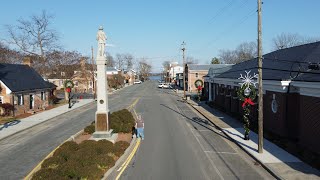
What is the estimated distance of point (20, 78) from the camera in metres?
42.7

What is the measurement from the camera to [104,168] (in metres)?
15.0

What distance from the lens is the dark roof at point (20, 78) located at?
38750 millimetres

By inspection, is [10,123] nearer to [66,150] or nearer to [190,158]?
[66,150]

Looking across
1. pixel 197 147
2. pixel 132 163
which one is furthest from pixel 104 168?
pixel 197 147

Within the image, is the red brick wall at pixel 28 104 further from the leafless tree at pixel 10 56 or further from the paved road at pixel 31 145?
the leafless tree at pixel 10 56

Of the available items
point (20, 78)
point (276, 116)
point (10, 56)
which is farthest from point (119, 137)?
point (10, 56)

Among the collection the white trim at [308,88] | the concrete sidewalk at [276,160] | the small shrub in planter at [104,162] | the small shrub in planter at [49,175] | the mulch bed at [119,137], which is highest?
the white trim at [308,88]

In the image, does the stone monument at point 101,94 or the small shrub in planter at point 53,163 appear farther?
the stone monument at point 101,94

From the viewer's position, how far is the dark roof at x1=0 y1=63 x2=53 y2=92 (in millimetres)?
38750

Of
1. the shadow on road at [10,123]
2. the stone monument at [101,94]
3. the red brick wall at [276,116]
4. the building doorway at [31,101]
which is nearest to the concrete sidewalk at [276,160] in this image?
the red brick wall at [276,116]

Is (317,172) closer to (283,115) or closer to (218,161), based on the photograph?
(218,161)

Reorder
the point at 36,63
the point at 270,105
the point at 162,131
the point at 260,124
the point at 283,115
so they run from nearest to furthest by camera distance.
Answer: the point at 260,124 < the point at 283,115 < the point at 270,105 < the point at 162,131 < the point at 36,63

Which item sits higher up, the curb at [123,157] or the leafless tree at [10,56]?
the leafless tree at [10,56]

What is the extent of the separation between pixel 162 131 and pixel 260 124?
9.37 meters
